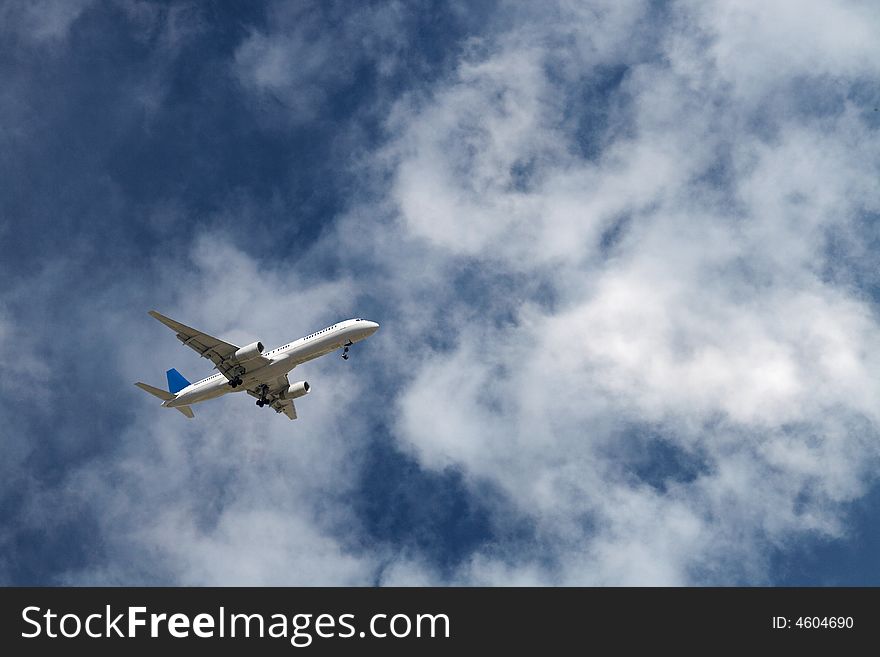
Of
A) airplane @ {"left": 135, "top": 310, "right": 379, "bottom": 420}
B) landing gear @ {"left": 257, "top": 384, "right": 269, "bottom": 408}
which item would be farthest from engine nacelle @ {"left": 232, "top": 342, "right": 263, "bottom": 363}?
landing gear @ {"left": 257, "top": 384, "right": 269, "bottom": 408}

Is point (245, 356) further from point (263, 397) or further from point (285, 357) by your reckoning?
point (263, 397)

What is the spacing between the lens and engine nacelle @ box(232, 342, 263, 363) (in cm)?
13950

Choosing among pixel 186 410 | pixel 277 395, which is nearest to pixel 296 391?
pixel 277 395

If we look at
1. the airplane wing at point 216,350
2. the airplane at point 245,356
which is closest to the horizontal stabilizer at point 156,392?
the airplane at point 245,356

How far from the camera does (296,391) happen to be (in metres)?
162

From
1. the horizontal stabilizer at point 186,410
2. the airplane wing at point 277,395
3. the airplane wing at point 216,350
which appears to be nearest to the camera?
the airplane wing at point 216,350

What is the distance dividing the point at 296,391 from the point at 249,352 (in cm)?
2440

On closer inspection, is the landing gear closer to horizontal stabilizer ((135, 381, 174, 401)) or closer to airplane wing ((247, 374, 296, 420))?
airplane wing ((247, 374, 296, 420))

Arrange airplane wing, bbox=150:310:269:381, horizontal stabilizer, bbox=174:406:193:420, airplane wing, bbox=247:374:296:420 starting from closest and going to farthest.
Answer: airplane wing, bbox=150:310:269:381 < horizontal stabilizer, bbox=174:406:193:420 < airplane wing, bbox=247:374:296:420

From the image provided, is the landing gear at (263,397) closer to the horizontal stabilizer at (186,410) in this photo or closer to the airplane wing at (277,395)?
the airplane wing at (277,395)

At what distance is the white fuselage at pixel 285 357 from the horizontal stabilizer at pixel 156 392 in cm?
86

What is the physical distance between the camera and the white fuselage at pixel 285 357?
456 ft
